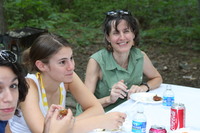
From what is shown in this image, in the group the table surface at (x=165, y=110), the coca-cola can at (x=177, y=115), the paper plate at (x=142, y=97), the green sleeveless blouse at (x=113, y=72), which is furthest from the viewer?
the green sleeveless blouse at (x=113, y=72)

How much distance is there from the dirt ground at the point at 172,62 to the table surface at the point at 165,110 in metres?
2.65

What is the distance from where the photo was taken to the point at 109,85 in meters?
3.07

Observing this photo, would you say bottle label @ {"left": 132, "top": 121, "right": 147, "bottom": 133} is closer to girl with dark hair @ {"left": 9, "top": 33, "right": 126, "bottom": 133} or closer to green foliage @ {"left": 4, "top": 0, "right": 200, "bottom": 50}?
girl with dark hair @ {"left": 9, "top": 33, "right": 126, "bottom": 133}

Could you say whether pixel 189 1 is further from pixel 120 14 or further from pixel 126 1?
pixel 120 14

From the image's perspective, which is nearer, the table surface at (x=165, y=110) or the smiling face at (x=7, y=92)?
the smiling face at (x=7, y=92)

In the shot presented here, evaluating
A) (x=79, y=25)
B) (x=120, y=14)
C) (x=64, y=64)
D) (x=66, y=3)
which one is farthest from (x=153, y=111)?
(x=66, y=3)

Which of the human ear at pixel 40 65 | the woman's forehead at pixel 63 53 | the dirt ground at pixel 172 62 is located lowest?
the dirt ground at pixel 172 62

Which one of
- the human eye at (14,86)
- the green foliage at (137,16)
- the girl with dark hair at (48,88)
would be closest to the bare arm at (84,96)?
the girl with dark hair at (48,88)

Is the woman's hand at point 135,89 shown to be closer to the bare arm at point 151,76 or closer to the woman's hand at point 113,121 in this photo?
the bare arm at point 151,76

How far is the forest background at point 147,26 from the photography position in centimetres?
620

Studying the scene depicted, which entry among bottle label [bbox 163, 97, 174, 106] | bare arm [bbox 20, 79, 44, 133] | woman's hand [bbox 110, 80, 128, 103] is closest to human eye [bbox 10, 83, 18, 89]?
bare arm [bbox 20, 79, 44, 133]

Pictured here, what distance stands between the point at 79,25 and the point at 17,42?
14.6 feet

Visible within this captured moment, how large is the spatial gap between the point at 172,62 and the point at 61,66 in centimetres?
452

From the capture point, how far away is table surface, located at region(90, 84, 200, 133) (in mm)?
2225
